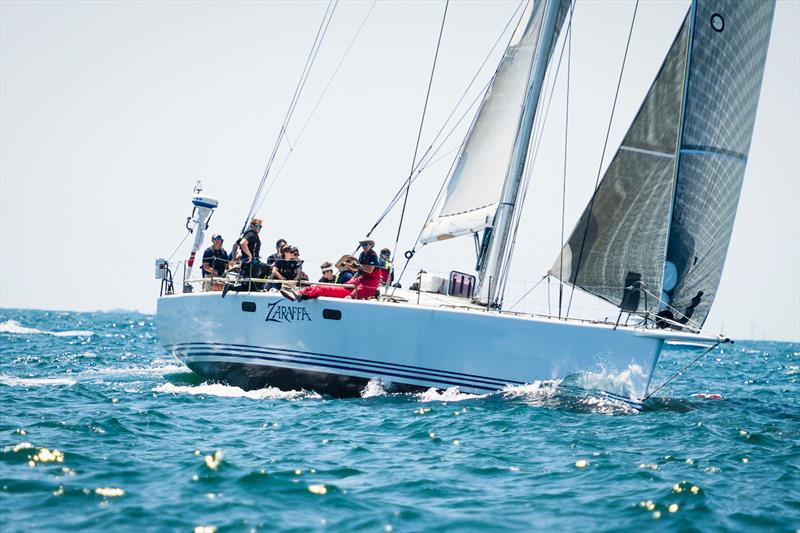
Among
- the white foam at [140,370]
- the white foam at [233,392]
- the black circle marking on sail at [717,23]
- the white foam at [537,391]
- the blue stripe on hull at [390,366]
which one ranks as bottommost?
the white foam at [140,370]

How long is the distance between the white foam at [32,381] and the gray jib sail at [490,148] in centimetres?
689

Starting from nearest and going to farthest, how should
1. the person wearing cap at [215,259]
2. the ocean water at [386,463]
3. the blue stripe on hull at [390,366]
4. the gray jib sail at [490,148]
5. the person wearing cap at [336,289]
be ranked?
the ocean water at [386,463] → the blue stripe on hull at [390,366] → the person wearing cap at [336,289] → the gray jib sail at [490,148] → the person wearing cap at [215,259]

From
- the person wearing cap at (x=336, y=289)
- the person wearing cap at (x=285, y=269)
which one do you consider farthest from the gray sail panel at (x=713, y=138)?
the person wearing cap at (x=285, y=269)

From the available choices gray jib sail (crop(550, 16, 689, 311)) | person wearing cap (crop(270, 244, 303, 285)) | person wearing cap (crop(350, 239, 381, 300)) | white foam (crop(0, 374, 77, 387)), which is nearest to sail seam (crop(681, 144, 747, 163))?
gray jib sail (crop(550, 16, 689, 311))

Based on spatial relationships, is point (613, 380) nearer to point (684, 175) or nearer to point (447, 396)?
point (447, 396)

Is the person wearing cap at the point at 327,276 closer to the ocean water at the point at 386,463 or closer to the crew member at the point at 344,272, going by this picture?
the crew member at the point at 344,272

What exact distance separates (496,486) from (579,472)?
107 centimetres

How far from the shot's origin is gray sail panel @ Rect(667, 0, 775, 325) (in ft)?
45.7

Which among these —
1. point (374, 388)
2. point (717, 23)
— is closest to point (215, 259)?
point (374, 388)

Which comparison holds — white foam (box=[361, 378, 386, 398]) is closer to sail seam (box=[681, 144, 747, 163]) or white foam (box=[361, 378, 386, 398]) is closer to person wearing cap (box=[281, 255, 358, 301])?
person wearing cap (box=[281, 255, 358, 301])

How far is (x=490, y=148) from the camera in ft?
50.8

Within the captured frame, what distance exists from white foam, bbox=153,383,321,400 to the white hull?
17cm

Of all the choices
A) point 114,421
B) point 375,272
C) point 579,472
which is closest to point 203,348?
point 375,272

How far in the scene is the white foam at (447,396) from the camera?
43.5ft
